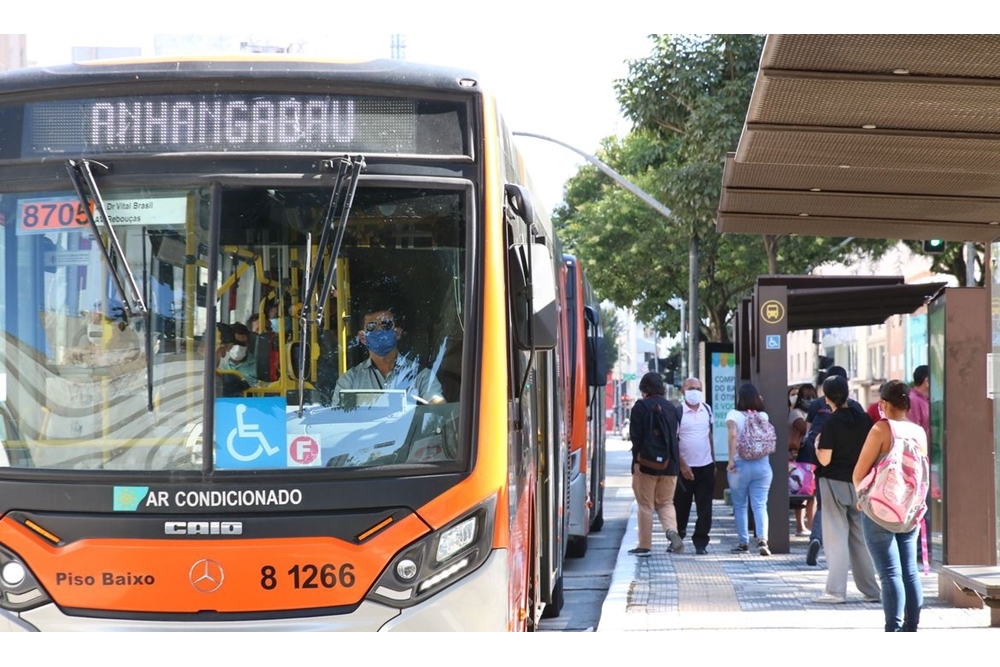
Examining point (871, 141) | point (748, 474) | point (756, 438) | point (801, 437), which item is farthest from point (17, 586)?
point (801, 437)

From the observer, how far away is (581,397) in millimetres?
14750

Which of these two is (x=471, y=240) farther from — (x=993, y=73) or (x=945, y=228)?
(x=945, y=228)

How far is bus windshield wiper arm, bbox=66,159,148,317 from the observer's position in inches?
236

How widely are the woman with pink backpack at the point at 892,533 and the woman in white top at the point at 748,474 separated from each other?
5.53m

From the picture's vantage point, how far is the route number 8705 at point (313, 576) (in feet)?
19.1

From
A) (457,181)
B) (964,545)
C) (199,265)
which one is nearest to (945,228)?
(964,545)

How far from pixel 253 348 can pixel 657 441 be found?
910 cm

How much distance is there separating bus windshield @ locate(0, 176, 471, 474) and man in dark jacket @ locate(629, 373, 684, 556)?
8.56 meters

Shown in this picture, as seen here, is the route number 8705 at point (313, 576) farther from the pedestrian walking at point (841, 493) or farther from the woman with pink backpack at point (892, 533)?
the pedestrian walking at point (841, 493)

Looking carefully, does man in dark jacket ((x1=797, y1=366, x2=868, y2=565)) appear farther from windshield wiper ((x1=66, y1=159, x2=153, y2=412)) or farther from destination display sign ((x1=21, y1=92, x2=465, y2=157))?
windshield wiper ((x1=66, y1=159, x2=153, y2=412))

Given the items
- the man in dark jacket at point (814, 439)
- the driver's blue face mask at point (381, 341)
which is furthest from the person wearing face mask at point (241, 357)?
the man in dark jacket at point (814, 439)

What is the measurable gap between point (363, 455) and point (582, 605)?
656 cm

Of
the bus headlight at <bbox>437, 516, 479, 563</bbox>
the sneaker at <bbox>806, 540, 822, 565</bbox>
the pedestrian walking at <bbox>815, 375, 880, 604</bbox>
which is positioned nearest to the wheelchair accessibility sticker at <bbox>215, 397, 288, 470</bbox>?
the bus headlight at <bbox>437, 516, 479, 563</bbox>

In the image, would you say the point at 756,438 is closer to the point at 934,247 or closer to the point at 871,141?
the point at 934,247
